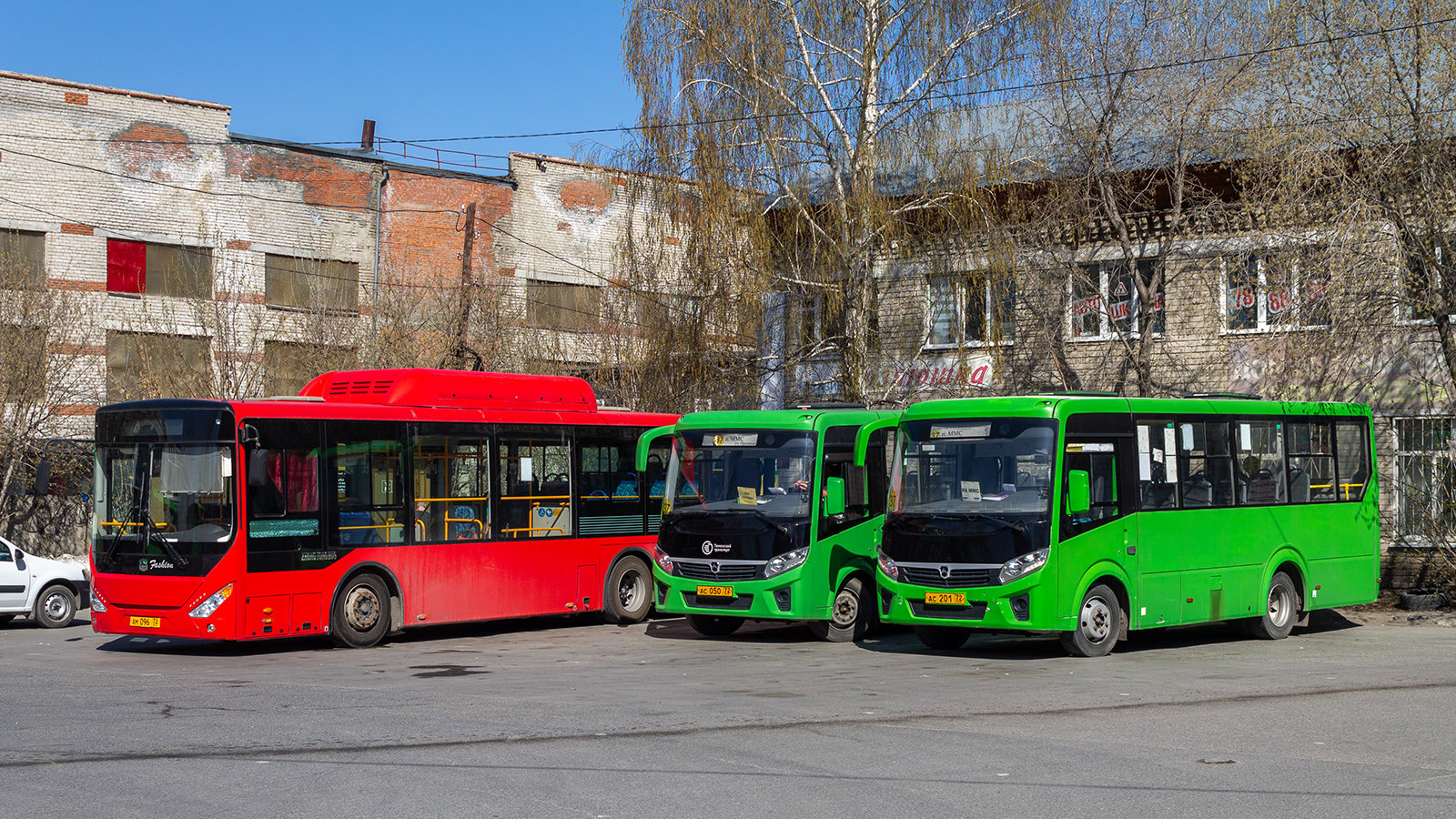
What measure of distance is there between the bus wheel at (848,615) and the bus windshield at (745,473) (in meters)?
1.22

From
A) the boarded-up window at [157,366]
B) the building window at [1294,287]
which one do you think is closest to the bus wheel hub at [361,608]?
the building window at [1294,287]

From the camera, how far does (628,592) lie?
2088 cm

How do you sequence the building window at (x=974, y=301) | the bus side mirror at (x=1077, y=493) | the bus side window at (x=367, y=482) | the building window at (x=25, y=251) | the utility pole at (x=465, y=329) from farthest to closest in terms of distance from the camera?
the utility pole at (x=465, y=329), the building window at (x=25, y=251), the building window at (x=974, y=301), the bus side window at (x=367, y=482), the bus side mirror at (x=1077, y=493)

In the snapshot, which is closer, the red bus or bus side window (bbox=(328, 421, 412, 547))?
the red bus

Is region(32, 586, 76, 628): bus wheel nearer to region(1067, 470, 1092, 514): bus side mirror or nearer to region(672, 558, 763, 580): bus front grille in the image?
region(672, 558, 763, 580): bus front grille

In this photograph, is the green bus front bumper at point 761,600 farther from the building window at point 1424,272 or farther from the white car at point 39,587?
the white car at point 39,587

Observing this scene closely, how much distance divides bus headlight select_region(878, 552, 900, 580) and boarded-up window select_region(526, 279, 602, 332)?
Answer: 1171 inches

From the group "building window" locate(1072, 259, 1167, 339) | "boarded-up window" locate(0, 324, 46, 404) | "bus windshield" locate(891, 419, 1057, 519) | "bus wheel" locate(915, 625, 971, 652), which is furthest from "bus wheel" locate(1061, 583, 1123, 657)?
"boarded-up window" locate(0, 324, 46, 404)

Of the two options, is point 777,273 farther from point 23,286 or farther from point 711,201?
point 23,286

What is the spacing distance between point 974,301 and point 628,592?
8.28m

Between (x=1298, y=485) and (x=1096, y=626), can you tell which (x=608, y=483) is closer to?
(x=1096, y=626)

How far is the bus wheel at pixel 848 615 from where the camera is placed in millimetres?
18016

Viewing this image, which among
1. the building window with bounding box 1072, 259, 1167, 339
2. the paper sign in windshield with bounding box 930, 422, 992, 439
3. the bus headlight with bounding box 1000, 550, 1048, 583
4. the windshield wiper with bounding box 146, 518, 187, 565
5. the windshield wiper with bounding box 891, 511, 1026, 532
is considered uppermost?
the building window with bounding box 1072, 259, 1167, 339

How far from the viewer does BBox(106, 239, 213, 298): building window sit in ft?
124
